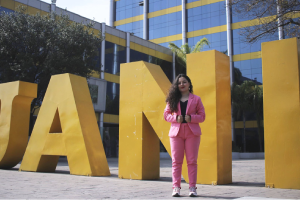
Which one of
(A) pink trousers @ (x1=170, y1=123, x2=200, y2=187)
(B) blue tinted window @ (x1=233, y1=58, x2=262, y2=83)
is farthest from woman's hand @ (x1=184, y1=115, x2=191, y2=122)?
(B) blue tinted window @ (x1=233, y1=58, x2=262, y2=83)

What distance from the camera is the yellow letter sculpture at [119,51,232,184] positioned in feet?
20.2

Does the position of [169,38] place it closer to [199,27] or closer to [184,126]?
[199,27]

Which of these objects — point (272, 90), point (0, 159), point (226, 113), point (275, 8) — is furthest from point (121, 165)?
point (275, 8)

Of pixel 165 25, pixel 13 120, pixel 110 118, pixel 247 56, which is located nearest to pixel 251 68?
pixel 247 56

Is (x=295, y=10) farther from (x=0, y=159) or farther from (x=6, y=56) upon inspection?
(x=6, y=56)

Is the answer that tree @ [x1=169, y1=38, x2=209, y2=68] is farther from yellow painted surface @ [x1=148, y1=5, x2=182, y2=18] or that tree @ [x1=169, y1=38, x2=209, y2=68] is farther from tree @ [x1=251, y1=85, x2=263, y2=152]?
yellow painted surface @ [x1=148, y1=5, x2=182, y2=18]

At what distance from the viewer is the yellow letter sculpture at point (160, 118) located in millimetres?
6168

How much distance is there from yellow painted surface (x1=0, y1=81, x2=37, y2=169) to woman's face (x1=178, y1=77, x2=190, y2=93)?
6.41 meters

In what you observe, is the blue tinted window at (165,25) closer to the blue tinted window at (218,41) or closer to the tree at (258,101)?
the blue tinted window at (218,41)

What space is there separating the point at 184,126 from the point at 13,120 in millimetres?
6822

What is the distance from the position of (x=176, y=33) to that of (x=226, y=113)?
3112 centimetres

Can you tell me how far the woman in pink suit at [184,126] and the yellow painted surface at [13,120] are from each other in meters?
6.41

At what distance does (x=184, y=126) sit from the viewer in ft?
15.6

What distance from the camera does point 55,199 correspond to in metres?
4.13
